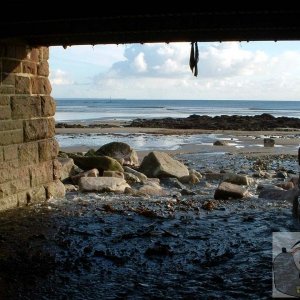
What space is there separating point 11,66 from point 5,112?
842 mm

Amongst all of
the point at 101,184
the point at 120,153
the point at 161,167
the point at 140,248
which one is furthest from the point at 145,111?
the point at 140,248

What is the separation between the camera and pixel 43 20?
6.56 m

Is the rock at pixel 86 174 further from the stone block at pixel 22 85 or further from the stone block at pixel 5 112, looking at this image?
the stone block at pixel 5 112

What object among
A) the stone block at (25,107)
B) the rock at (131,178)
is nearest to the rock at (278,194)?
the rock at (131,178)

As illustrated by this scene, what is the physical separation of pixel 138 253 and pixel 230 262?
1132mm

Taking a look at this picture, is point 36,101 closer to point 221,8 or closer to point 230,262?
point 221,8

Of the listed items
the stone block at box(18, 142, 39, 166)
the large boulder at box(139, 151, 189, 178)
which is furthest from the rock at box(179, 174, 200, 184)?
the stone block at box(18, 142, 39, 166)

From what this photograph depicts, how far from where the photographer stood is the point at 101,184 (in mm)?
9828

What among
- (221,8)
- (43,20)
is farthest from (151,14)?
(43,20)

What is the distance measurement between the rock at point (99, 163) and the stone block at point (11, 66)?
408 cm

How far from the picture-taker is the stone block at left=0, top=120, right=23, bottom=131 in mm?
7670

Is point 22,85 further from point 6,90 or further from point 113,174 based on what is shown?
point 113,174

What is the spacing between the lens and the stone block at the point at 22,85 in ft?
26.4

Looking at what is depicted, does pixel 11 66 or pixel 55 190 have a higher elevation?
pixel 11 66
